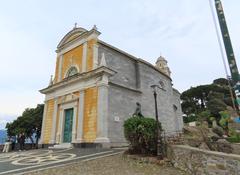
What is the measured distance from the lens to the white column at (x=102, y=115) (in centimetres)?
1223

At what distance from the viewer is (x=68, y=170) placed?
6457 millimetres

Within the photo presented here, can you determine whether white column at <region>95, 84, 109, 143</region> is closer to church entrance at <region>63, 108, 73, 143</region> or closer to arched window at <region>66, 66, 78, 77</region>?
church entrance at <region>63, 108, 73, 143</region>

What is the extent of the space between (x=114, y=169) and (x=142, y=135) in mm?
2073

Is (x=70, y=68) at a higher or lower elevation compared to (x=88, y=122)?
higher

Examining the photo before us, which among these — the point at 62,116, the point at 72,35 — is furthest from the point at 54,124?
the point at 72,35

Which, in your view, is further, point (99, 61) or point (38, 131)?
point (38, 131)

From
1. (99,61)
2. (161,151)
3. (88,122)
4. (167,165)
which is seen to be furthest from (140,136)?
(99,61)

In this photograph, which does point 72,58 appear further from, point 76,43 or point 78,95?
point 78,95

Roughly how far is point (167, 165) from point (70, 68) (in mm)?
12525

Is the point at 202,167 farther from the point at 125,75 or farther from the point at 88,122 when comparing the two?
the point at 125,75

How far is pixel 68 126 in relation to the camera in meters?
15.2

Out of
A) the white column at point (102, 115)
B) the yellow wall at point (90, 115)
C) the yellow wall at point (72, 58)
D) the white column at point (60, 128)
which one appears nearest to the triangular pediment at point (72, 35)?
the yellow wall at point (72, 58)

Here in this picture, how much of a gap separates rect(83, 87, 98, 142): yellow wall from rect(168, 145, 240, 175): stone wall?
6426 mm

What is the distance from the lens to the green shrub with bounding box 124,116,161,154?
8.17 m
